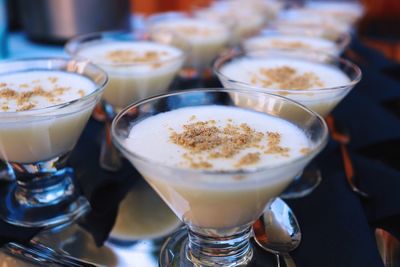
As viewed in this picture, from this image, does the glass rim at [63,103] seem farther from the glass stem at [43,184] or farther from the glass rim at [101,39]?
the glass stem at [43,184]

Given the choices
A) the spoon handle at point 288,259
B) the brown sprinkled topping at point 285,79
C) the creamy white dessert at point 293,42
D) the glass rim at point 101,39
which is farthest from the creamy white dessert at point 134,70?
the spoon handle at point 288,259

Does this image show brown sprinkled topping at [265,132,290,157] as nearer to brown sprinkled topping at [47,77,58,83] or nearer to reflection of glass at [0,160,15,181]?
brown sprinkled topping at [47,77,58,83]

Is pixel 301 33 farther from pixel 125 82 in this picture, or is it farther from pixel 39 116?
pixel 39 116

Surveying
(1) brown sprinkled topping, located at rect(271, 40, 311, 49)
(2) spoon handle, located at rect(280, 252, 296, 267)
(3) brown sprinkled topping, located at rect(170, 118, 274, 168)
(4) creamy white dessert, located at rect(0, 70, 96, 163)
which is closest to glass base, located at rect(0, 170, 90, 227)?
(4) creamy white dessert, located at rect(0, 70, 96, 163)

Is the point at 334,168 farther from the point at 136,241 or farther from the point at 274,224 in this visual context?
the point at 136,241

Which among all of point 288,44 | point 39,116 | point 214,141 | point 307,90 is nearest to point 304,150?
point 214,141

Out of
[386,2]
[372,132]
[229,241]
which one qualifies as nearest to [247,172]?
[229,241]
